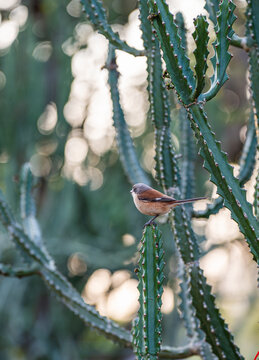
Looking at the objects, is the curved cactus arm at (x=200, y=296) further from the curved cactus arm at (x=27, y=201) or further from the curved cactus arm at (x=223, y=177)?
the curved cactus arm at (x=27, y=201)

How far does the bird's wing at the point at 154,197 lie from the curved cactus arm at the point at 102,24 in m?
1.06

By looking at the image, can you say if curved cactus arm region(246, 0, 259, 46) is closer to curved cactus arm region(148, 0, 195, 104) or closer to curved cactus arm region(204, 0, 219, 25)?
curved cactus arm region(204, 0, 219, 25)

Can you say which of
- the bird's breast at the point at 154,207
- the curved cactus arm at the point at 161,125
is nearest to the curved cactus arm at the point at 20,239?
the curved cactus arm at the point at 161,125

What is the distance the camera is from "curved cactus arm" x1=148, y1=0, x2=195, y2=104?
2334mm

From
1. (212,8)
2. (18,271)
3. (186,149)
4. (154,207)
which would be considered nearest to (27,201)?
(18,271)

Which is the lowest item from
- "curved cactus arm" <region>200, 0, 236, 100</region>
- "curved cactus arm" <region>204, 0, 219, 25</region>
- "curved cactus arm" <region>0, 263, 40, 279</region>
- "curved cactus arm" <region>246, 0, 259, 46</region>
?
"curved cactus arm" <region>0, 263, 40, 279</region>

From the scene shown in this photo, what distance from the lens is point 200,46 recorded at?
2.26 m

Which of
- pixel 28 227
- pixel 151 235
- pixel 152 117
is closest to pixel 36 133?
pixel 28 227

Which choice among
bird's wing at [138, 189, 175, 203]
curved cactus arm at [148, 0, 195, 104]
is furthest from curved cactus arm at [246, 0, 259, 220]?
bird's wing at [138, 189, 175, 203]

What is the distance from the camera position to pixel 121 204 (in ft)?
23.9

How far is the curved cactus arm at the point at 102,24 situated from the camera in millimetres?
3191

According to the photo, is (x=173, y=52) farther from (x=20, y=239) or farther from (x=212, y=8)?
(x=20, y=239)

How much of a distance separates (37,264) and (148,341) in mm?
1318

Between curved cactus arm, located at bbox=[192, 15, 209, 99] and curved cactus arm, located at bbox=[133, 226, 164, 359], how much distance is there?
0.66 m
